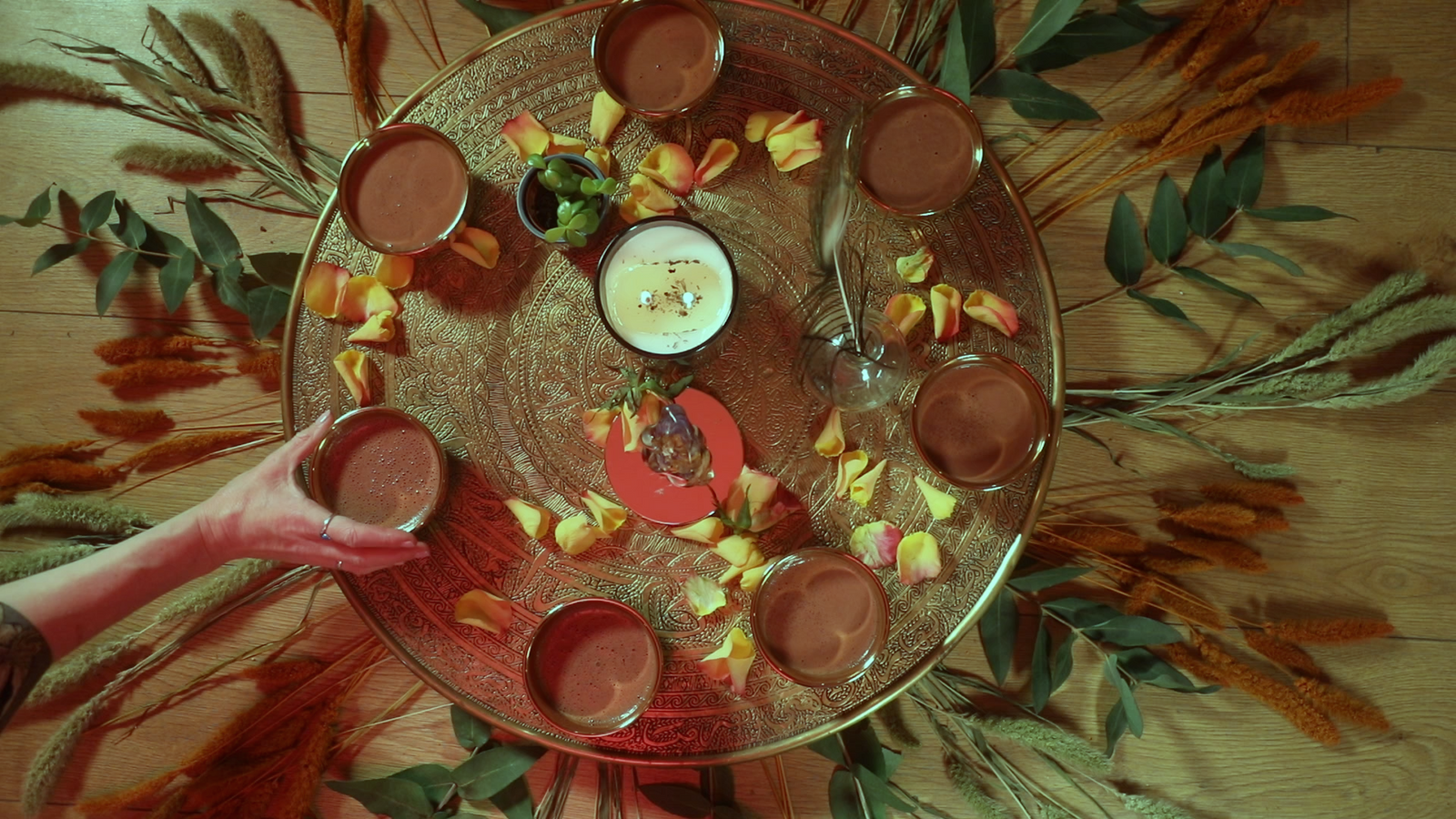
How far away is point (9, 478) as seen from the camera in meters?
1.59

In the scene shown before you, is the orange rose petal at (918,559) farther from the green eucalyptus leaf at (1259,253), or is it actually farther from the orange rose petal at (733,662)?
the green eucalyptus leaf at (1259,253)

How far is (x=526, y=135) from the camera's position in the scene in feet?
4.11

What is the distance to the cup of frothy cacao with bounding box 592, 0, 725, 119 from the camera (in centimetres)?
124

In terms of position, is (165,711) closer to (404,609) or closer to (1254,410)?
(404,609)

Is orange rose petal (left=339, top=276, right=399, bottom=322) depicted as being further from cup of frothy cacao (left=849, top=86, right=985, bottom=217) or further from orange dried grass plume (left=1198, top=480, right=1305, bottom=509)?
orange dried grass plume (left=1198, top=480, right=1305, bottom=509)

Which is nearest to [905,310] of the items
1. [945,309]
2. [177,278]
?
[945,309]

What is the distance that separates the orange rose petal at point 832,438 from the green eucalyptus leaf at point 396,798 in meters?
0.92

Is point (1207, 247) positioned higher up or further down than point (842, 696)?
higher up

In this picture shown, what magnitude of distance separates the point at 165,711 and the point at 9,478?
535mm

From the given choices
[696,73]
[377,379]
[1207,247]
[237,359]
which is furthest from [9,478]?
[1207,247]

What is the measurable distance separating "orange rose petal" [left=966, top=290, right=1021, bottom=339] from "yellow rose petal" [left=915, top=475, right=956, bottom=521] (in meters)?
0.26

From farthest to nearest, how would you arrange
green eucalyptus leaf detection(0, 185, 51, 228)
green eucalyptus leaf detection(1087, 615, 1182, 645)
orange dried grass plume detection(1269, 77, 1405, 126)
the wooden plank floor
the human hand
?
the wooden plank floor
green eucalyptus leaf detection(0, 185, 51, 228)
green eucalyptus leaf detection(1087, 615, 1182, 645)
orange dried grass plume detection(1269, 77, 1405, 126)
the human hand

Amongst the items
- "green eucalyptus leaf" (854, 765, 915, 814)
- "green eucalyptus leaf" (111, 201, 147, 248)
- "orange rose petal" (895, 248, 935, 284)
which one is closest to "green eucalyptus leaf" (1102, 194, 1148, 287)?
"orange rose petal" (895, 248, 935, 284)

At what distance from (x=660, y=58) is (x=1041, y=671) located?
1.24 metres
